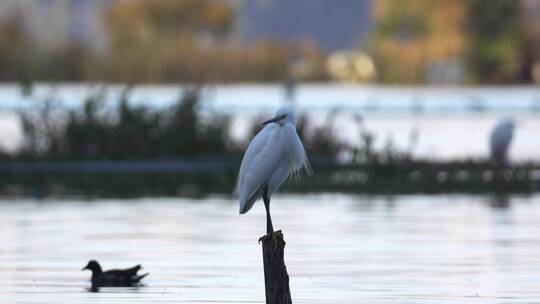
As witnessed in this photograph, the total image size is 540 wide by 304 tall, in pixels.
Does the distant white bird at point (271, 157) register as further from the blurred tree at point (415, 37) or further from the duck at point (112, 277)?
the blurred tree at point (415, 37)

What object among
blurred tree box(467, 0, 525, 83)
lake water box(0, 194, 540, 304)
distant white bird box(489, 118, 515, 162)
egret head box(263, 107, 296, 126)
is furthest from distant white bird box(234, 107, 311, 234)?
blurred tree box(467, 0, 525, 83)

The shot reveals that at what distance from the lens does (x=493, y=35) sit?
80.8 metres

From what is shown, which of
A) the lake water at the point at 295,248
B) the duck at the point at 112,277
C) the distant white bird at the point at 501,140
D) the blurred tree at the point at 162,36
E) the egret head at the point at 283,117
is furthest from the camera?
the blurred tree at the point at 162,36

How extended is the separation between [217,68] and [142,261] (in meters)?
47.8

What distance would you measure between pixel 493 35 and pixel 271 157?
217 ft

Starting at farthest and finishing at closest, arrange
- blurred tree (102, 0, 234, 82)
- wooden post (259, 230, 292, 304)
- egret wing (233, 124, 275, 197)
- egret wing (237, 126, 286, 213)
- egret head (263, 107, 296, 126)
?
blurred tree (102, 0, 234, 82), egret wing (233, 124, 275, 197), egret wing (237, 126, 286, 213), egret head (263, 107, 296, 126), wooden post (259, 230, 292, 304)

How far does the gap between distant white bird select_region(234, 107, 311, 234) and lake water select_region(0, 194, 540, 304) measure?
3.06 ft

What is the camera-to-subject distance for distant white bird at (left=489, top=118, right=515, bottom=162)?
96.2 ft

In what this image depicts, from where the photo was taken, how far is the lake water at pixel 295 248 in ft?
53.2

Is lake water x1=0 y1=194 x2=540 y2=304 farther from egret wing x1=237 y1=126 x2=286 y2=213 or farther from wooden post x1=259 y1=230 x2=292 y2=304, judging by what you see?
wooden post x1=259 y1=230 x2=292 y2=304

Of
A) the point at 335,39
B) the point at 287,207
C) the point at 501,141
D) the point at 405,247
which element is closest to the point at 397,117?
the point at 501,141

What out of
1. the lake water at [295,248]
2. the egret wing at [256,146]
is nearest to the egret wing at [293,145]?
the egret wing at [256,146]

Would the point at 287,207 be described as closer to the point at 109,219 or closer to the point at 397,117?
the point at 109,219

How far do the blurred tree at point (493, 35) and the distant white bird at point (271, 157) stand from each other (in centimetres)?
6402
